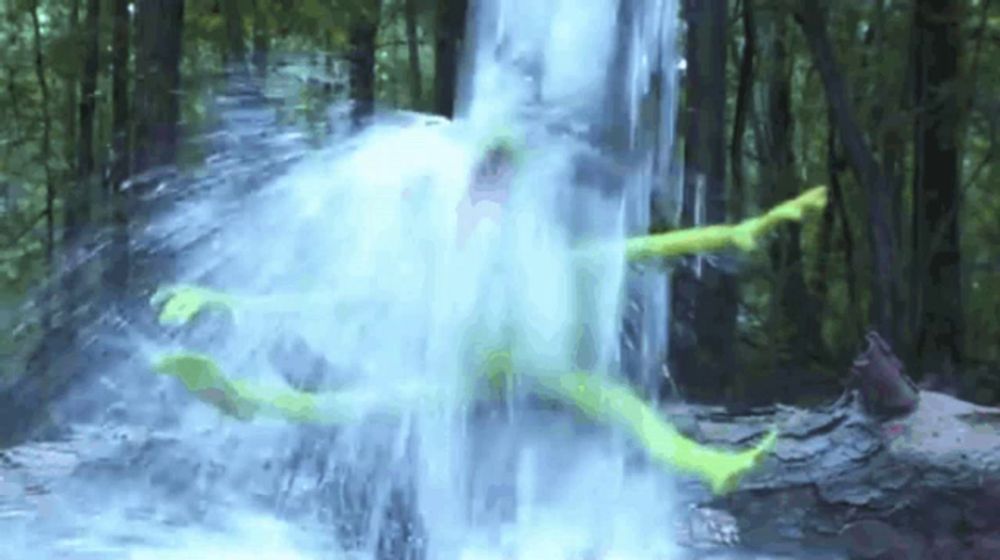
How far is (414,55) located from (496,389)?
5941 mm

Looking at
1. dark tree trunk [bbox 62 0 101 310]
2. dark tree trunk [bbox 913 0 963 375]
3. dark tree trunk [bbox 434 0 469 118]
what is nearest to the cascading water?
dark tree trunk [bbox 434 0 469 118]

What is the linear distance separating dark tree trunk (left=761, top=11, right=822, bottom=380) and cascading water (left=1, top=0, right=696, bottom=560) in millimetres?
5310

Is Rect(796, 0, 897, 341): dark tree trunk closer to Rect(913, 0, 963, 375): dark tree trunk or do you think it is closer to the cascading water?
Rect(913, 0, 963, 375): dark tree trunk

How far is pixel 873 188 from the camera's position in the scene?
538cm

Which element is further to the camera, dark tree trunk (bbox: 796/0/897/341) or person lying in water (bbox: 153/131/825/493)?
dark tree trunk (bbox: 796/0/897/341)

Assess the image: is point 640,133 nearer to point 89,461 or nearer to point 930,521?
point 930,521

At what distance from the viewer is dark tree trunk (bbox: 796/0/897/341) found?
17.5ft

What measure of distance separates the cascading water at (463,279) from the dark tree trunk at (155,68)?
3432mm

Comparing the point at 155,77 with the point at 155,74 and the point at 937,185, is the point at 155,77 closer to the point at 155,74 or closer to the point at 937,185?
the point at 155,74

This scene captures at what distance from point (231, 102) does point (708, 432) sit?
3.34ft

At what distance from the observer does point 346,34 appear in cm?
567

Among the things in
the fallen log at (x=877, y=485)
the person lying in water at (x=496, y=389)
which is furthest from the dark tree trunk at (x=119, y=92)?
the person lying in water at (x=496, y=389)

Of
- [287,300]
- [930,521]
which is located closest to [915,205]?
[930,521]

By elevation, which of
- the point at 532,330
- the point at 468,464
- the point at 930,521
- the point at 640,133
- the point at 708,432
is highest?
the point at 640,133
